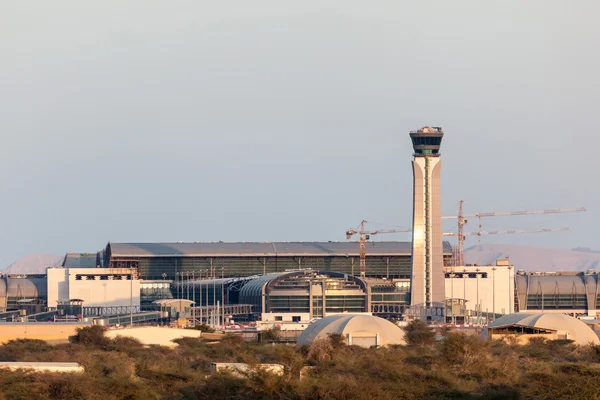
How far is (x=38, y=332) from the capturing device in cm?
15750

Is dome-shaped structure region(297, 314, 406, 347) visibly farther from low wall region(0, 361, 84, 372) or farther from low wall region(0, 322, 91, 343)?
low wall region(0, 361, 84, 372)

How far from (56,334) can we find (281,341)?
22.4m

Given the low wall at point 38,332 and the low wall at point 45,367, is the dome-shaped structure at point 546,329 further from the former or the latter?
the low wall at point 45,367

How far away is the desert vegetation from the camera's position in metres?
78.7

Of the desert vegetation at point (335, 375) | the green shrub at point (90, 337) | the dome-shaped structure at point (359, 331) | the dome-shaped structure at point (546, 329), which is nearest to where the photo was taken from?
the desert vegetation at point (335, 375)

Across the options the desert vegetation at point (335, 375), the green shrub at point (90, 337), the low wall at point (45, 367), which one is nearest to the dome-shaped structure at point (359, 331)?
the desert vegetation at point (335, 375)

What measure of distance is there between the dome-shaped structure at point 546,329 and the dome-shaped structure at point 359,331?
9889mm

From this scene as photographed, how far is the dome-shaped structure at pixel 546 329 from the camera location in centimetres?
14975

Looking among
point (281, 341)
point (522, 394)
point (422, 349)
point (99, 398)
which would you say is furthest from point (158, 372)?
point (281, 341)

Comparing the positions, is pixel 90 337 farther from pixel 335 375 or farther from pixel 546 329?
pixel 335 375

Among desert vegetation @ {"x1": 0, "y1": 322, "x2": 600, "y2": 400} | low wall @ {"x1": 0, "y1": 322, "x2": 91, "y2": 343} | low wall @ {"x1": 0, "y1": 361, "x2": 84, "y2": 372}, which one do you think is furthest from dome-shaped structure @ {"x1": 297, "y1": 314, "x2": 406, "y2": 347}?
low wall @ {"x1": 0, "y1": 361, "x2": 84, "y2": 372}

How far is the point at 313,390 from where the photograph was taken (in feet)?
252

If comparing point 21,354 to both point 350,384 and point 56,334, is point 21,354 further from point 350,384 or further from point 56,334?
point 350,384

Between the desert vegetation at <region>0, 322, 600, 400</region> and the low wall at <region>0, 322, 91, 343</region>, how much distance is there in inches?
947
